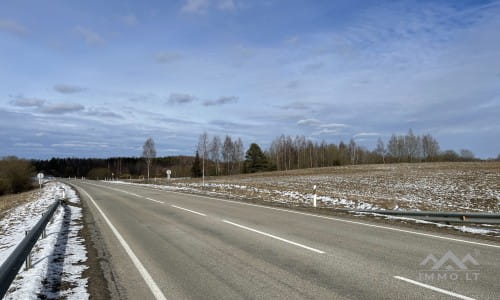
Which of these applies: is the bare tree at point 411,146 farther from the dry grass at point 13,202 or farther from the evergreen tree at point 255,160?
the dry grass at point 13,202

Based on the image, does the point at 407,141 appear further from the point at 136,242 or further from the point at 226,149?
the point at 136,242

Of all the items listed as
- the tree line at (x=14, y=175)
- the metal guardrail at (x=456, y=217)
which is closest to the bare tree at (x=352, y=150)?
the tree line at (x=14, y=175)

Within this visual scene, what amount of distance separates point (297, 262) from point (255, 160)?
9063 centimetres

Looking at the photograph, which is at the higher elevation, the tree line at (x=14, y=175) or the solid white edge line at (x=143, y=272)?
the tree line at (x=14, y=175)

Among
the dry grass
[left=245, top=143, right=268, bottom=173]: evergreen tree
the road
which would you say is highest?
[left=245, top=143, right=268, bottom=173]: evergreen tree

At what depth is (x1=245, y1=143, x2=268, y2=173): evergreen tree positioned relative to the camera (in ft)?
322

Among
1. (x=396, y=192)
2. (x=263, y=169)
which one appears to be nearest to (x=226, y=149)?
(x=263, y=169)

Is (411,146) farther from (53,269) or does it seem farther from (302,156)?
(53,269)

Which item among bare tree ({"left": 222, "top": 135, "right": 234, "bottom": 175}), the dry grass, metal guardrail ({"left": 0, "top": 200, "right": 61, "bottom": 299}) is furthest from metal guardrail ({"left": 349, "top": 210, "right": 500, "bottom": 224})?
bare tree ({"left": 222, "top": 135, "right": 234, "bottom": 175})

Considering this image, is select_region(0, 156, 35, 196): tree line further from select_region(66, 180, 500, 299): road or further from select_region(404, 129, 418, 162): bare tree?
select_region(404, 129, 418, 162): bare tree

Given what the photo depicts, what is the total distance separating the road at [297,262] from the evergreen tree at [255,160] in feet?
280

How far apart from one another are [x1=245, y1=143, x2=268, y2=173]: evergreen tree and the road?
280 feet

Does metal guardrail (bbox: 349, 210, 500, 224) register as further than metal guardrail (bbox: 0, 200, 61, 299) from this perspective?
Yes

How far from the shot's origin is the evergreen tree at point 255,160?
98.2m
